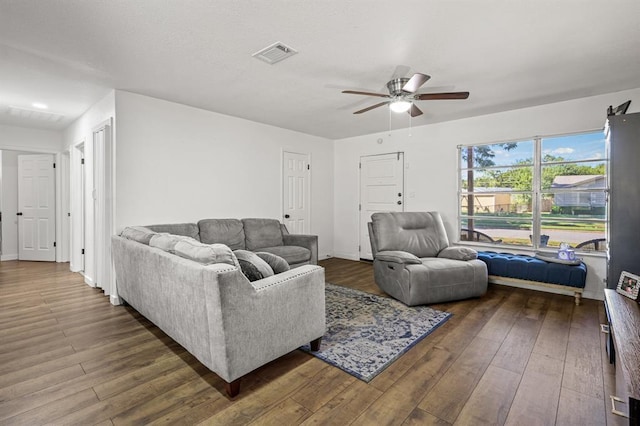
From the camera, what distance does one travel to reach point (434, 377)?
2104 mm

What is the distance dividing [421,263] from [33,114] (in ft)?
19.2

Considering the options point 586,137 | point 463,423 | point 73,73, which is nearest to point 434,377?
point 463,423

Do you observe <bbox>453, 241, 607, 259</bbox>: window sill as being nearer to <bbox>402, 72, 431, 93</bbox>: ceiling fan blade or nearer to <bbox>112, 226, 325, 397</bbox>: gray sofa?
<bbox>402, 72, 431, 93</bbox>: ceiling fan blade

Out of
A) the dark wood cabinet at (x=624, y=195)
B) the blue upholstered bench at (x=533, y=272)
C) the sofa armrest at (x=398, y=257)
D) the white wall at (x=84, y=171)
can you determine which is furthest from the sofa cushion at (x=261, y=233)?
the dark wood cabinet at (x=624, y=195)

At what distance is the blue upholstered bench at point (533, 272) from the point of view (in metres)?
3.55

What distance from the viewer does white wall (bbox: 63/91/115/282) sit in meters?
3.89

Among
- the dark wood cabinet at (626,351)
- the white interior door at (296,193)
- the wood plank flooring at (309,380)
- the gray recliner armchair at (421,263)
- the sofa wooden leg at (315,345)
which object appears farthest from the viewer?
the white interior door at (296,193)

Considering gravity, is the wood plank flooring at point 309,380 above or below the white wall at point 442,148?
A: below

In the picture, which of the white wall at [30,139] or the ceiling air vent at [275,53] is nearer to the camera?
the ceiling air vent at [275,53]

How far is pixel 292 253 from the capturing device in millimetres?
4289

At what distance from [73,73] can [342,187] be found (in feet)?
15.0

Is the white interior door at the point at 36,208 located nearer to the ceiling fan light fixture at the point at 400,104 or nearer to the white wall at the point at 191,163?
the white wall at the point at 191,163

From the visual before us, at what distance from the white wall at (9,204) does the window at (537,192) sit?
8462 mm

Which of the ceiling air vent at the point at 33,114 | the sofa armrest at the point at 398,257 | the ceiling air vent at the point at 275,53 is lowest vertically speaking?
the sofa armrest at the point at 398,257
